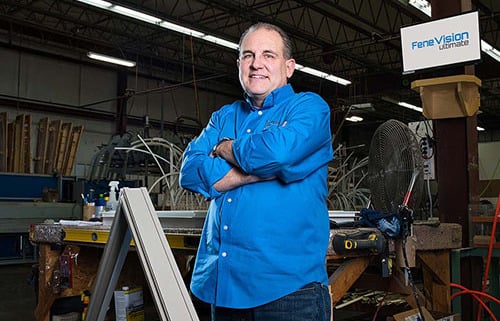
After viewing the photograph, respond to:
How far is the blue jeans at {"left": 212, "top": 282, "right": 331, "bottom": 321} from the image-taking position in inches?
Result: 44.7

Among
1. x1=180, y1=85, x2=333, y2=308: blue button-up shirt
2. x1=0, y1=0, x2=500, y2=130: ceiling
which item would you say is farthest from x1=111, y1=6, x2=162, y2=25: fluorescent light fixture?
x1=180, y1=85, x2=333, y2=308: blue button-up shirt

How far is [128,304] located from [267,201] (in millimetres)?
1326

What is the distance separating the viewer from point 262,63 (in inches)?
51.2

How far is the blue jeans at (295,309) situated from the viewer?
3.72ft

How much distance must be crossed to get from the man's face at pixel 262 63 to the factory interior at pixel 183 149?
420 mm

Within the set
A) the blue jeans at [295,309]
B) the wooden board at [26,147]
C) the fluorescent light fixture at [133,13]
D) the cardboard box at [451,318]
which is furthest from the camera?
the wooden board at [26,147]

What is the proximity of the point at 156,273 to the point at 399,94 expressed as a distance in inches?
530

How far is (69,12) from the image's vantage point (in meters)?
9.27

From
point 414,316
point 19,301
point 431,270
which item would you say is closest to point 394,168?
point 431,270

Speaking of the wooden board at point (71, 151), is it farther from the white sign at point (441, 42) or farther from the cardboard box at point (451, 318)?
the cardboard box at point (451, 318)

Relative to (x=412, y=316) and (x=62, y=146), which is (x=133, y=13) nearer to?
(x=62, y=146)

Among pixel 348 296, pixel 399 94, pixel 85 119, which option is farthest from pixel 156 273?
pixel 399 94

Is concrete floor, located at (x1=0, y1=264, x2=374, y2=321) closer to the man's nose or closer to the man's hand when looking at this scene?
the man's hand

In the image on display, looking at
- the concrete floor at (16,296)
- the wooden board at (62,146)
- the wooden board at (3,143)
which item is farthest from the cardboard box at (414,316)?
the wooden board at (62,146)
